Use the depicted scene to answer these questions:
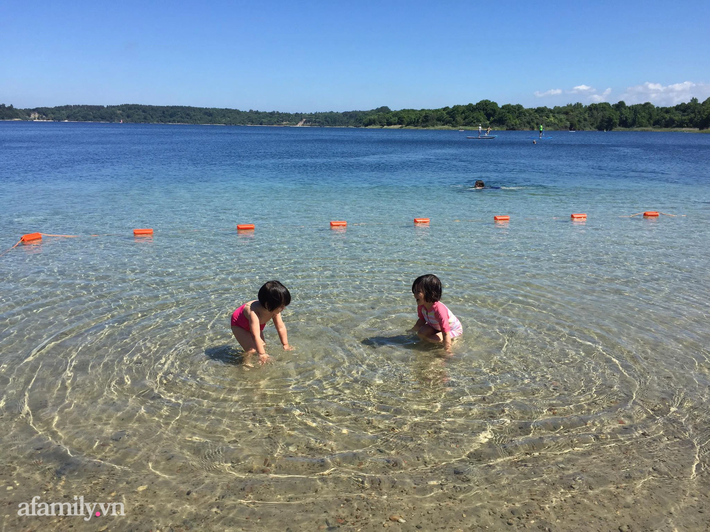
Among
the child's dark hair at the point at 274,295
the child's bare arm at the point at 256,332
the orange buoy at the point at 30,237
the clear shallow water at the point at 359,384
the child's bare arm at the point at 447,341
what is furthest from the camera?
the orange buoy at the point at 30,237

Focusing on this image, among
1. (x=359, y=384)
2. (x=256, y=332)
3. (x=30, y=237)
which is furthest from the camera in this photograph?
(x=30, y=237)

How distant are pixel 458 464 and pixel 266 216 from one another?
45.0 feet

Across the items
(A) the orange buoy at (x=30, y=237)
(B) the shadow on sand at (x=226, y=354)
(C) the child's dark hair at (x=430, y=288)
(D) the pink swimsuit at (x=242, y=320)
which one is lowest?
(B) the shadow on sand at (x=226, y=354)

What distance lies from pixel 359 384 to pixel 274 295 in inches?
54.0

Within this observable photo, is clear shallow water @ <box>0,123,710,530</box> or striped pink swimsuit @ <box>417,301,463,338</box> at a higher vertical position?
striped pink swimsuit @ <box>417,301,463,338</box>

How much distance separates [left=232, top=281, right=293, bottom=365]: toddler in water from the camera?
5645mm

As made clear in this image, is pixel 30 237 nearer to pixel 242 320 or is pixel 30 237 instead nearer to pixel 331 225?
pixel 331 225

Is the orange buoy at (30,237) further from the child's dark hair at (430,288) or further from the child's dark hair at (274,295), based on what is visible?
the child's dark hair at (430,288)

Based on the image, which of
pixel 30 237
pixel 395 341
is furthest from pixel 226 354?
pixel 30 237

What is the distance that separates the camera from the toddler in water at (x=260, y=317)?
5645 mm

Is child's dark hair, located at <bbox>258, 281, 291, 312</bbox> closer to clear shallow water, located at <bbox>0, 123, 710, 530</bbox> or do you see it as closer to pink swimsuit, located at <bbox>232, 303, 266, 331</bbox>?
pink swimsuit, located at <bbox>232, 303, 266, 331</bbox>

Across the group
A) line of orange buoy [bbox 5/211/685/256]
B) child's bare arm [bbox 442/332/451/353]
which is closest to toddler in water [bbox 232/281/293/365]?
child's bare arm [bbox 442/332/451/353]

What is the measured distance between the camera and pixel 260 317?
6.10 metres

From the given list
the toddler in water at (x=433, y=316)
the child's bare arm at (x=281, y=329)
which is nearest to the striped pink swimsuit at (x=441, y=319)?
the toddler in water at (x=433, y=316)
